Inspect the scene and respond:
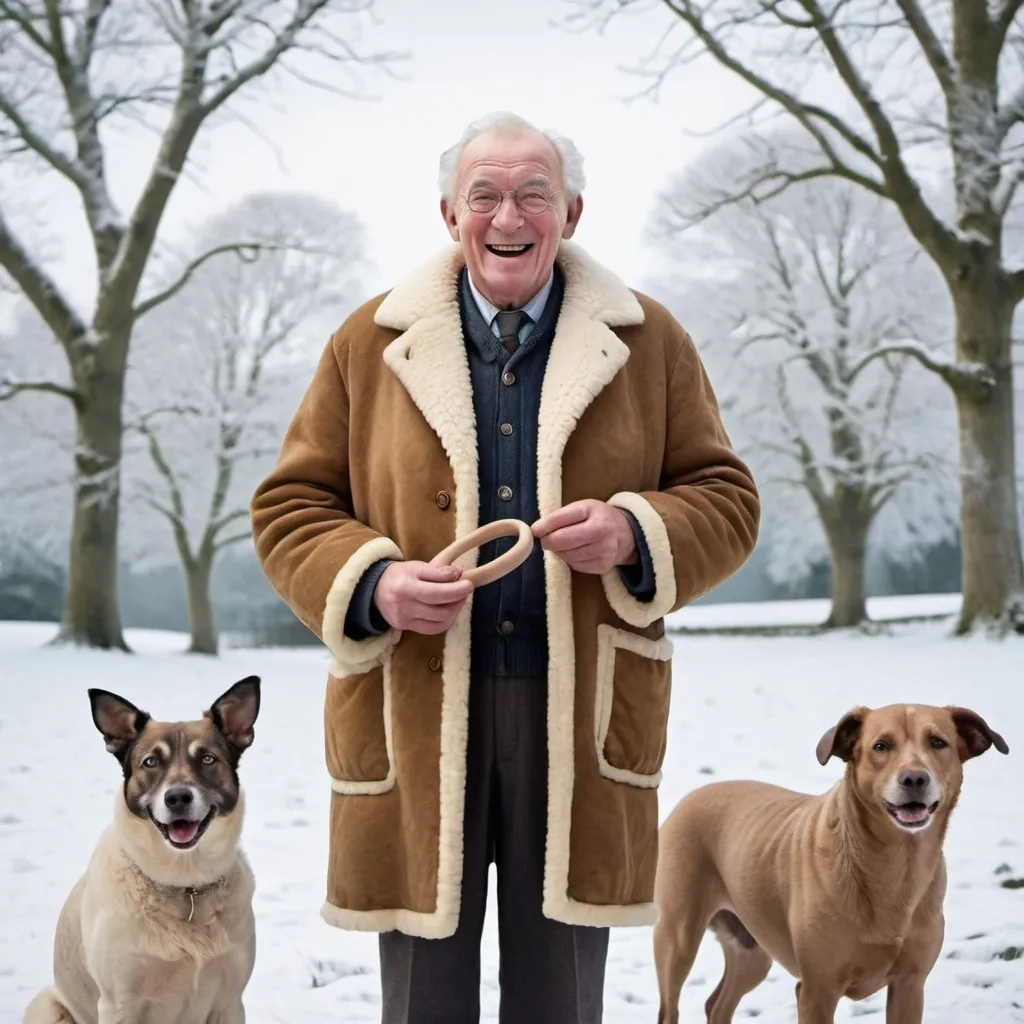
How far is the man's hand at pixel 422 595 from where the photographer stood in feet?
5.00

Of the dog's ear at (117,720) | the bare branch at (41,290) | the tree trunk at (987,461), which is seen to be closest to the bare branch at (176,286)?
the bare branch at (41,290)

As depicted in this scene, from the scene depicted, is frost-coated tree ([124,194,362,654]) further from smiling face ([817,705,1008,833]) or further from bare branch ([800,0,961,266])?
smiling face ([817,705,1008,833])

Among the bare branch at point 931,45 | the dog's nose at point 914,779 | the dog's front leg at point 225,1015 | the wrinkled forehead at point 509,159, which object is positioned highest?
the bare branch at point 931,45

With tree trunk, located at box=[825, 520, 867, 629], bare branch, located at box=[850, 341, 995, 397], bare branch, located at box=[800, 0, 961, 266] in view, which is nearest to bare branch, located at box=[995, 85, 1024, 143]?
bare branch, located at box=[800, 0, 961, 266]

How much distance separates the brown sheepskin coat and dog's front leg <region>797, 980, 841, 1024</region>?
0.48m

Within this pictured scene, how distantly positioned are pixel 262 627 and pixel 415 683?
8.15m

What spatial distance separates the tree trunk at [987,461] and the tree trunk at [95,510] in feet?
16.1

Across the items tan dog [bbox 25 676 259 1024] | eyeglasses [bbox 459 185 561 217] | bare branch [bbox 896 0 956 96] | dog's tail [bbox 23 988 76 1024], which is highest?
bare branch [bbox 896 0 956 96]

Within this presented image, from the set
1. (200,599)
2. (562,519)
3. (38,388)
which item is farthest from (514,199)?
(200,599)

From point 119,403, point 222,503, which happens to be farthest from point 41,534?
point 119,403

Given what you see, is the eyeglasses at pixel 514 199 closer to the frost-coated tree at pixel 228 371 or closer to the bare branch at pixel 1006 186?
the bare branch at pixel 1006 186

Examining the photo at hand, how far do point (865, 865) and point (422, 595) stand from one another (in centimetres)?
96

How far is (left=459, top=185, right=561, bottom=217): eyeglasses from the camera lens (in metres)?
1.67

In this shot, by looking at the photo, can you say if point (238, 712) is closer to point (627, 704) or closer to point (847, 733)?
point (627, 704)
